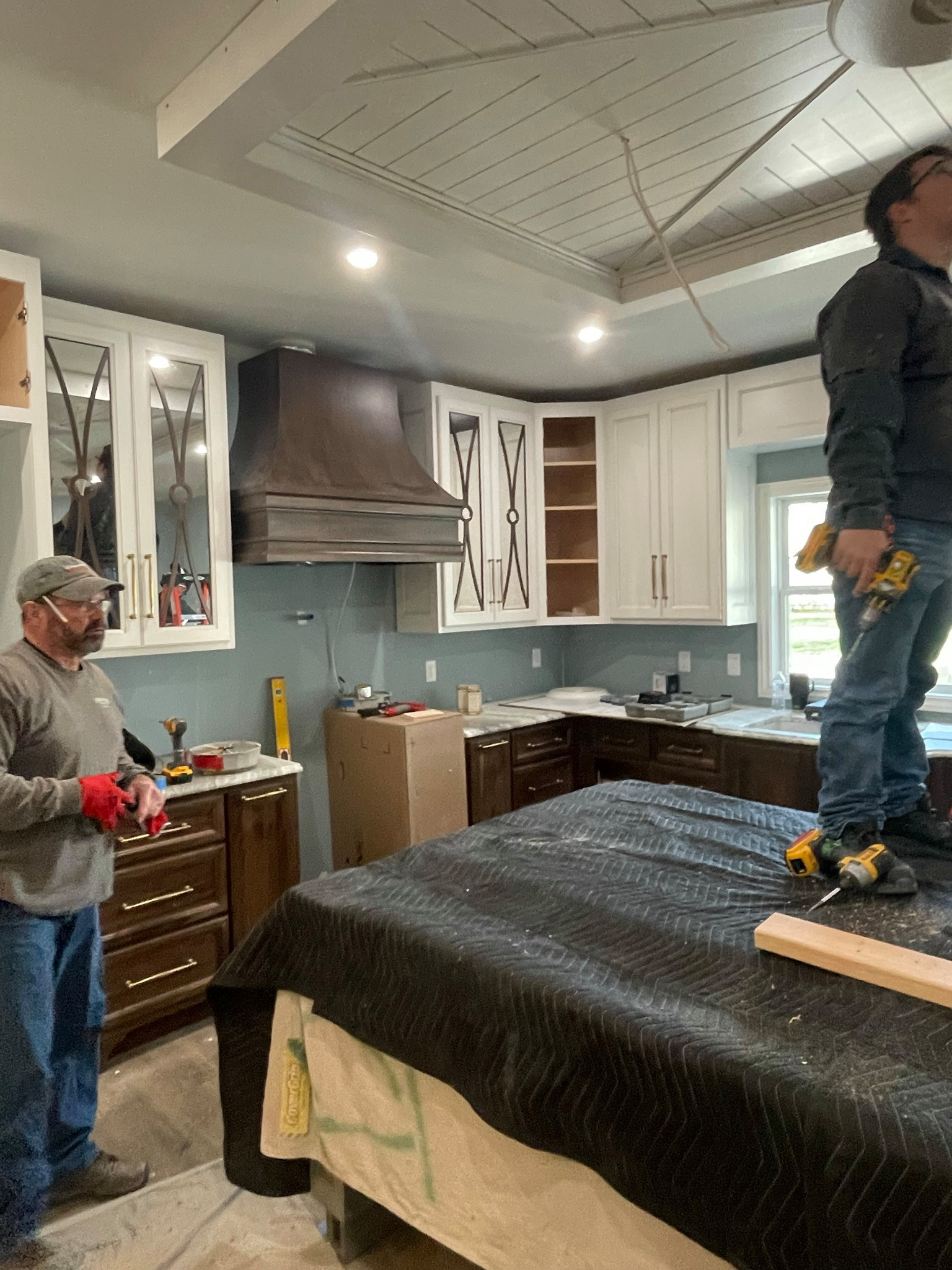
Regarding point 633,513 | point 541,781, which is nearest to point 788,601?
point 633,513

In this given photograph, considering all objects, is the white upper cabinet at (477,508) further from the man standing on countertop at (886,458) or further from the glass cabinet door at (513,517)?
the man standing on countertop at (886,458)

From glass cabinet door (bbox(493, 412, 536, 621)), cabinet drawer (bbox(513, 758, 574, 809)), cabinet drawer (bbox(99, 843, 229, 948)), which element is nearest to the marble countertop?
cabinet drawer (bbox(99, 843, 229, 948))

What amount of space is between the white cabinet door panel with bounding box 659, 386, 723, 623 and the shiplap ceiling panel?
139 centimetres

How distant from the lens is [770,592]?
4188mm

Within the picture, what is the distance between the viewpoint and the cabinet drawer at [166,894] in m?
2.60

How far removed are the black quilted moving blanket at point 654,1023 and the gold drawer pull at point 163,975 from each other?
3.37ft

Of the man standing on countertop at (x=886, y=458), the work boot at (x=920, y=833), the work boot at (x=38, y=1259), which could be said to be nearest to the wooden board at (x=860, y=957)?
the man standing on countertop at (x=886, y=458)

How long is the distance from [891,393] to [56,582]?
184 cm

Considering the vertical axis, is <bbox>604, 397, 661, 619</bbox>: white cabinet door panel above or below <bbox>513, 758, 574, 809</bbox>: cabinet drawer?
above

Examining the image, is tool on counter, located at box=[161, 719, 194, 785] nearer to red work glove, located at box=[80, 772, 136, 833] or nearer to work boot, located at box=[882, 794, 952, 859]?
red work glove, located at box=[80, 772, 136, 833]

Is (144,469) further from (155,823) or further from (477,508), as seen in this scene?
(477,508)

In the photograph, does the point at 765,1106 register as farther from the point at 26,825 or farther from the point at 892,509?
the point at 26,825

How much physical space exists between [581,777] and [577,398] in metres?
2.11

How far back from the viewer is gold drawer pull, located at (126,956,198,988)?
2650 mm
